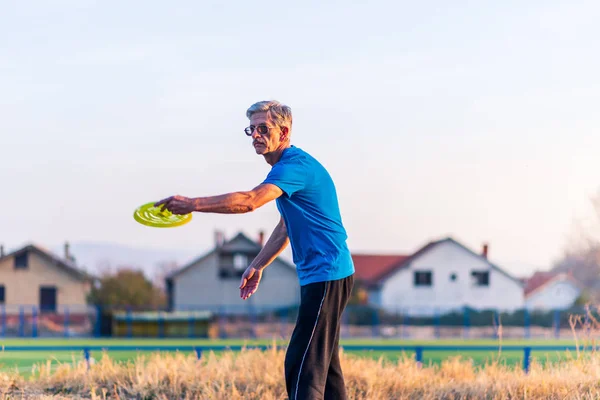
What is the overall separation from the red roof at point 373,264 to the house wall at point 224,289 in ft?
26.2

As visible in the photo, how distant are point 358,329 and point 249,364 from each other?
1396 inches

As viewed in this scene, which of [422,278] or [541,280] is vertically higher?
[422,278]

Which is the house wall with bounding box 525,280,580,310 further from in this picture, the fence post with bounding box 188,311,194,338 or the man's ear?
the man's ear

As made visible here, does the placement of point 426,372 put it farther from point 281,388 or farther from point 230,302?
point 230,302

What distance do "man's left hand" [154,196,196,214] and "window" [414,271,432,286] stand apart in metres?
53.1

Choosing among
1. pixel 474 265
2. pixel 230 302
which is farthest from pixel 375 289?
pixel 230 302

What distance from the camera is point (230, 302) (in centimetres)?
5381

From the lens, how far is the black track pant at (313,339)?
18.3 ft

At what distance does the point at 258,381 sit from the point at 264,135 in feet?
11.5

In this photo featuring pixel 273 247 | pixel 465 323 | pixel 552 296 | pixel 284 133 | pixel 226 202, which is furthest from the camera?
pixel 552 296

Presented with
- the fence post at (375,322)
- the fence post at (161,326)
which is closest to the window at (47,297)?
the fence post at (161,326)

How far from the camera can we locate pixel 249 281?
6297 mm

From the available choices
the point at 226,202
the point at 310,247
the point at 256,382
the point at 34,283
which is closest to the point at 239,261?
the point at 34,283

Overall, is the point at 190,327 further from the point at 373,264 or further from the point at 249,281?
the point at 249,281
